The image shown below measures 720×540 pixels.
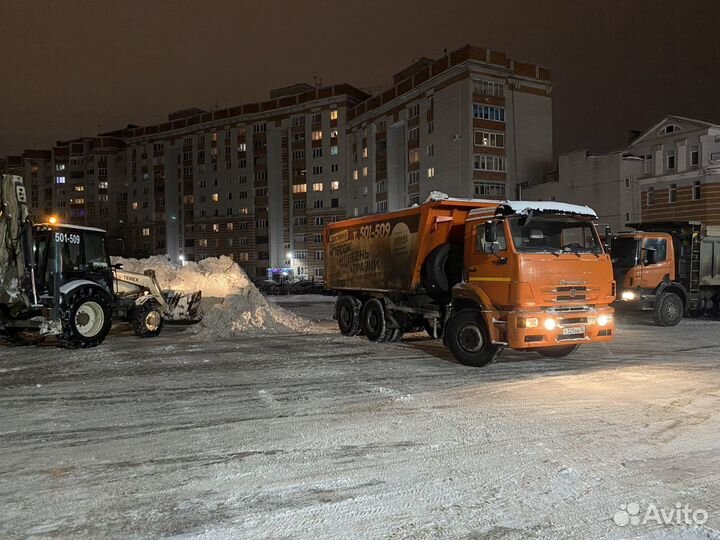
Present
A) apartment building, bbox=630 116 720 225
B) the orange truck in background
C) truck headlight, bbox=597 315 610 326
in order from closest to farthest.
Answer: truck headlight, bbox=597 315 610 326, the orange truck in background, apartment building, bbox=630 116 720 225

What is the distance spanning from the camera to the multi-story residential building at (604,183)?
4572cm

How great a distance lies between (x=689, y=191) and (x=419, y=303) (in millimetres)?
39880

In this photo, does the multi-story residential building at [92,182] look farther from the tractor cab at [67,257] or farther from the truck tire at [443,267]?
the truck tire at [443,267]

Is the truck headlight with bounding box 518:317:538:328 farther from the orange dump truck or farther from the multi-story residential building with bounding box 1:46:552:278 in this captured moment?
the multi-story residential building with bounding box 1:46:552:278

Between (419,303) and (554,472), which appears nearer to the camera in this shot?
(554,472)

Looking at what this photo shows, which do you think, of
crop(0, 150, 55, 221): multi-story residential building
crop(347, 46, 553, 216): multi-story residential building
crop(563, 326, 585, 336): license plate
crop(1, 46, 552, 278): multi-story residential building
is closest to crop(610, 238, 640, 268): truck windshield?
crop(563, 326, 585, 336): license plate

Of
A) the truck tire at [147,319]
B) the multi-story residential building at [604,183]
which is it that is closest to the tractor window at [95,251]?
the truck tire at [147,319]

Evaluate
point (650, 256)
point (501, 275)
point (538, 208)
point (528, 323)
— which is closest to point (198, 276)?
point (501, 275)

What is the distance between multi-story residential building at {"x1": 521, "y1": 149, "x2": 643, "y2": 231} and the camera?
150 ft

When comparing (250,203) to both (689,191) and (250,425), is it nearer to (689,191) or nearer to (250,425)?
(689,191)

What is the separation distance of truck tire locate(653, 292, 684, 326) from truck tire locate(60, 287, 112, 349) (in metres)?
15.7

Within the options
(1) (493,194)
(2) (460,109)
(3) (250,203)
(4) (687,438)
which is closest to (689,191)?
(1) (493,194)

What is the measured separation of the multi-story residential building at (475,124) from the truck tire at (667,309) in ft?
96.6

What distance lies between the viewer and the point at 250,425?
6.66 metres
